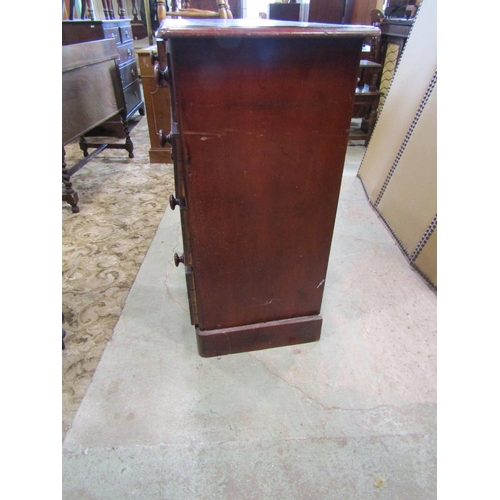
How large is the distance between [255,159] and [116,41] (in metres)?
3.04

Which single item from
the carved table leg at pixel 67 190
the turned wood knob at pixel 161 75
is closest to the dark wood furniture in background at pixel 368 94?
the carved table leg at pixel 67 190

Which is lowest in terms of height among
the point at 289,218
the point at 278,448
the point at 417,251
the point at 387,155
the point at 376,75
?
the point at 278,448

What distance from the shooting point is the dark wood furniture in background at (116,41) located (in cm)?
294

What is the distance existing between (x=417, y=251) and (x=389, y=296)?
0.34 meters

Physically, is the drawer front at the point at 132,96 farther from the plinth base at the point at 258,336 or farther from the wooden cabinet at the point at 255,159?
the plinth base at the point at 258,336

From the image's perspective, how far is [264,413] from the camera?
3.62 feet

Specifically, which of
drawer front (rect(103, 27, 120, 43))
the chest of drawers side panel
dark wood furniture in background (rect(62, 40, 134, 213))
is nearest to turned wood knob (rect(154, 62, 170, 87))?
the chest of drawers side panel

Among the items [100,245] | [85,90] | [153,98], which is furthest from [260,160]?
[153,98]

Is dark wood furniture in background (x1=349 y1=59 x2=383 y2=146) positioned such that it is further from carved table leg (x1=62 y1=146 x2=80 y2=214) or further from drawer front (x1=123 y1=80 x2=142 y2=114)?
carved table leg (x1=62 y1=146 x2=80 y2=214)

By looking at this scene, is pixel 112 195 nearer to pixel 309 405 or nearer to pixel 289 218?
pixel 289 218

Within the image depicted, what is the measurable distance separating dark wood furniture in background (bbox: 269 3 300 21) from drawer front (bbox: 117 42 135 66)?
95.4 inches

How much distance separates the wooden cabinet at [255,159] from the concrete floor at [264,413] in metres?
0.18

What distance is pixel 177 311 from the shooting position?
150 centimetres

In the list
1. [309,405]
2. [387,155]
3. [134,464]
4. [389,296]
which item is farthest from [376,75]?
[134,464]
